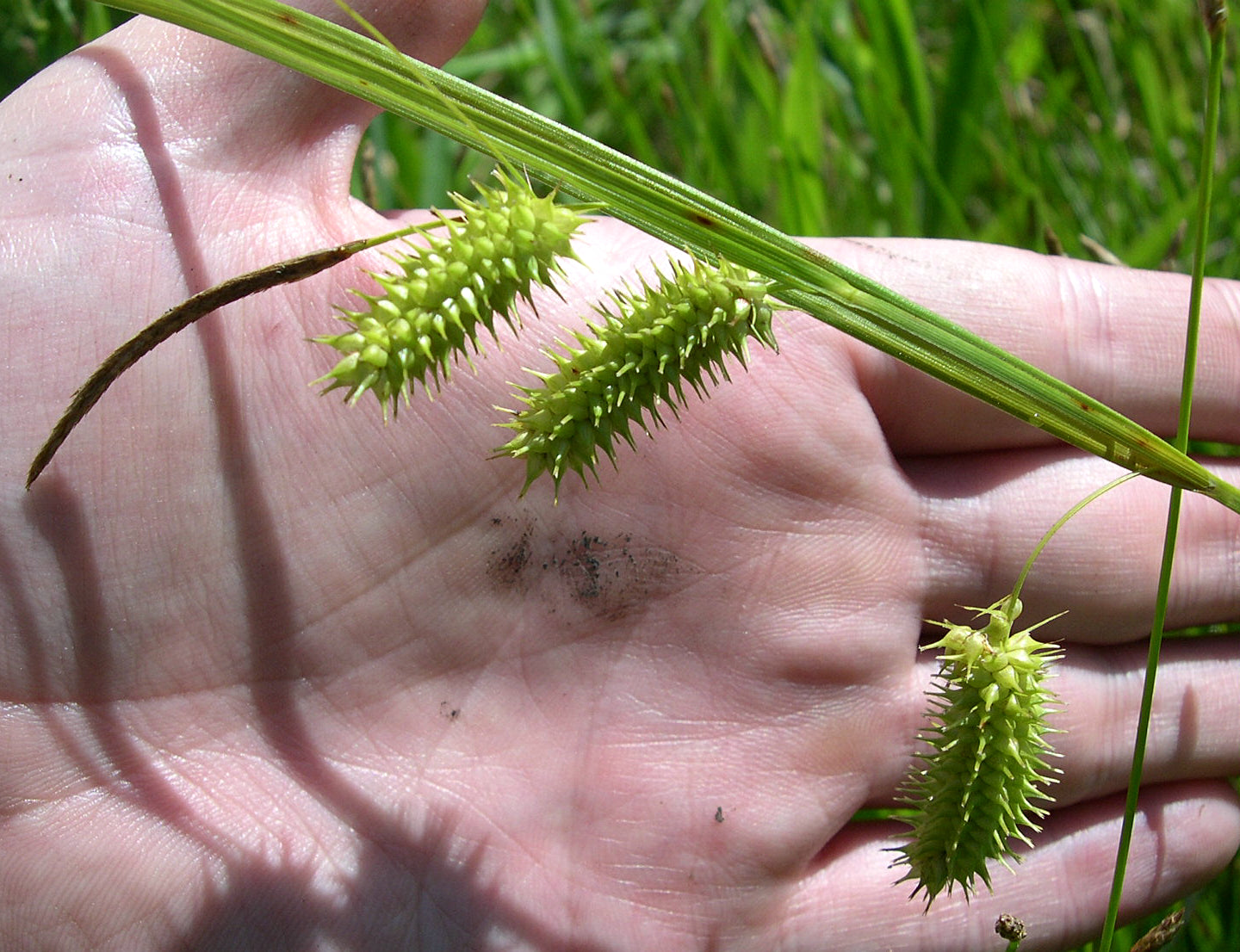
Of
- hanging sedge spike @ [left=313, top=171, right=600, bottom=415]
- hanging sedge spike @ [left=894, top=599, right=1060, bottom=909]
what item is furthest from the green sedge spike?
hanging sedge spike @ [left=894, top=599, right=1060, bottom=909]

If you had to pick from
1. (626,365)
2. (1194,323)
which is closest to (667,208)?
(626,365)

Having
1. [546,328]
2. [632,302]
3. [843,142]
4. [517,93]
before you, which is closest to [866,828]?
[546,328]

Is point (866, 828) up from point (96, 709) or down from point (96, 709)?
up

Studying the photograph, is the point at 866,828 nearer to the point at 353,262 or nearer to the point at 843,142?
the point at 353,262

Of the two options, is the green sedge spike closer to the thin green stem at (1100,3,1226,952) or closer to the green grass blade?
the green grass blade

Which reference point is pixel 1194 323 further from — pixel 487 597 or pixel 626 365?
pixel 487 597

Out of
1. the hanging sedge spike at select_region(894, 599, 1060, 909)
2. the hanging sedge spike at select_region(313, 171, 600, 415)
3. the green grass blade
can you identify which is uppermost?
the green grass blade

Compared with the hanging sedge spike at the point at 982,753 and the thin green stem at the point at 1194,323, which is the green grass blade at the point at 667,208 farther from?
the hanging sedge spike at the point at 982,753

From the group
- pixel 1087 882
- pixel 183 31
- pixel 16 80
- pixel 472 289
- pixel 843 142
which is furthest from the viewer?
pixel 843 142
